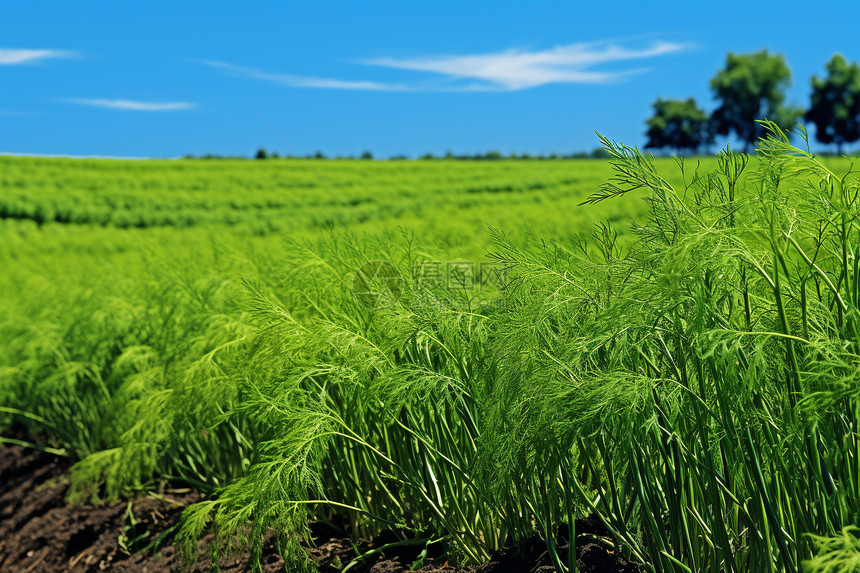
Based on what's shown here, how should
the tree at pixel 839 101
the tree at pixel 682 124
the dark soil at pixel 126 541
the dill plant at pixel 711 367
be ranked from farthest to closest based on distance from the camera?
the tree at pixel 682 124, the tree at pixel 839 101, the dark soil at pixel 126 541, the dill plant at pixel 711 367

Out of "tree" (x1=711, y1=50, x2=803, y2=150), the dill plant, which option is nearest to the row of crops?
the dill plant

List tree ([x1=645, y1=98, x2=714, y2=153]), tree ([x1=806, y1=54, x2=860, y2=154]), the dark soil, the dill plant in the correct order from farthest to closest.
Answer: tree ([x1=645, y1=98, x2=714, y2=153]) < tree ([x1=806, y1=54, x2=860, y2=154]) < the dark soil < the dill plant

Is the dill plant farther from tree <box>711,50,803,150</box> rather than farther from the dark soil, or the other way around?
tree <box>711,50,803,150</box>

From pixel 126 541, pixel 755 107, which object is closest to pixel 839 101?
pixel 755 107

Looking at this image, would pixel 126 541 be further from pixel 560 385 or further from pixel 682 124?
pixel 682 124

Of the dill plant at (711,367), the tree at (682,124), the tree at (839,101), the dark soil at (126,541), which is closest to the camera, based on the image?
the dill plant at (711,367)

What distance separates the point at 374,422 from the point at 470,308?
2.07ft

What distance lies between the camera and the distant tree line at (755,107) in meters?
44.8

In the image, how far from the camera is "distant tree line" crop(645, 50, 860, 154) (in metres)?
44.8

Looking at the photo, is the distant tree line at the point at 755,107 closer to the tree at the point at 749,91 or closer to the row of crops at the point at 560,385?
the tree at the point at 749,91

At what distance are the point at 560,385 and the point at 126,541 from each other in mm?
2970

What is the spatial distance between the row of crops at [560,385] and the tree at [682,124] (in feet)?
170

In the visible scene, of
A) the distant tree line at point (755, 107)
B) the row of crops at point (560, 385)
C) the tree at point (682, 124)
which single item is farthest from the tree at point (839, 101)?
the row of crops at point (560, 385)

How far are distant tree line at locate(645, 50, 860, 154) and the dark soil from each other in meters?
43.2
